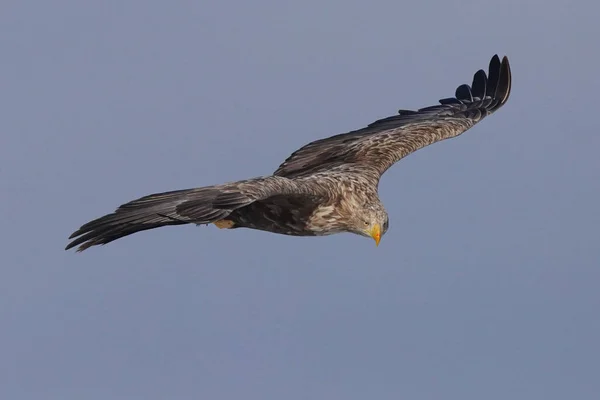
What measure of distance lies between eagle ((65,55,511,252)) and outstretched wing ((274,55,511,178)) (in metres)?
0.01

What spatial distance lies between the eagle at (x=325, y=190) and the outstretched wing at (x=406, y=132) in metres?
0.01

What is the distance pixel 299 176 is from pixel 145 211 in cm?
445

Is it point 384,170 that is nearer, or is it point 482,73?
point 384,170

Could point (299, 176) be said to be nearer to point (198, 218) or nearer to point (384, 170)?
point (384, 170)

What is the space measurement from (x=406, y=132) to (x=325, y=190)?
3355mm

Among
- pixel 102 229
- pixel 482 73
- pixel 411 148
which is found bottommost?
pixel 102 229

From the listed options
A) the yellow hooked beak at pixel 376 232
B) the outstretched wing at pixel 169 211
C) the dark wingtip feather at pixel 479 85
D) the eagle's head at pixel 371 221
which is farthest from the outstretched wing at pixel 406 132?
the outstretched wing at pixel 169 211

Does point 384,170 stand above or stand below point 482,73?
below

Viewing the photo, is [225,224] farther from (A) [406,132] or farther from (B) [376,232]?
(A) [406,132]

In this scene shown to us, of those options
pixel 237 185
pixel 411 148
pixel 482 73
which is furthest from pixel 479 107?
pixel 237 185

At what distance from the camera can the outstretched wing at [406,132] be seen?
2273 cm

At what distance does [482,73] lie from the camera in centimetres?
2558

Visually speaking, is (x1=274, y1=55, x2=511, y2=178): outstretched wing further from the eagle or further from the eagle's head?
the eagle's head

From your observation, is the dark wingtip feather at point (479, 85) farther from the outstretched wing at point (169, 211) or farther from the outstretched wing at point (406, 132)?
the outstretched wing at point (169, 211)
